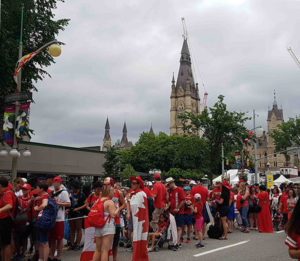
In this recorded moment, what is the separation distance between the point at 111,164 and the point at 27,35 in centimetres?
1846

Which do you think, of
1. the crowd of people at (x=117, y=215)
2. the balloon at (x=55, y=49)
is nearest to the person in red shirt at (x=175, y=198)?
the crowd of people at (x=117, y=215)

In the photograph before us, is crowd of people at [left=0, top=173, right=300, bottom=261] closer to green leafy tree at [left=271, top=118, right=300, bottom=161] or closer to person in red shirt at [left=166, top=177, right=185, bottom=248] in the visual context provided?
person in red shirt at [left=166, top=177, right=185, bottom=248]

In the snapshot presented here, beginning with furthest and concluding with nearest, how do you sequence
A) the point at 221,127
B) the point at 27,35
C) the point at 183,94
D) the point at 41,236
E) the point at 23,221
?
1. the point at 183,94
2. the point at 221,127
3. the point at 27,35
4. the point at 23,221
5. the point at 41,236

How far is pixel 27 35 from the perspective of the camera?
1967cm

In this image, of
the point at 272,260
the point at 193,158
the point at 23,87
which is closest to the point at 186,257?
the point at 272,260

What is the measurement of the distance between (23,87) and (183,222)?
1365 centimetres

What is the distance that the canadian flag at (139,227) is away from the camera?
7.47 metres


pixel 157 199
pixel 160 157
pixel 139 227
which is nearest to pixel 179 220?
pixel 157 199

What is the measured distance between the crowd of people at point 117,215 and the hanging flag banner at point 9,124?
3.05 meters

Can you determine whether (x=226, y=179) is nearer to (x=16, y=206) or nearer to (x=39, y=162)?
(x=16, y=206)

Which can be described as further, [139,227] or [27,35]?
[27,35]

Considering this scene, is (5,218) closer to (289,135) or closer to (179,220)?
(179,220)

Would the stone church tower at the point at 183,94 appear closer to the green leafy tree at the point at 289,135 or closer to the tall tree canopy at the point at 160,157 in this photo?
the tall tree canopy at the point at 160,157

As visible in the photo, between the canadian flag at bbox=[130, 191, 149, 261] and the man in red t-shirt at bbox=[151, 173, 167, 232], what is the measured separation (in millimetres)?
1637
